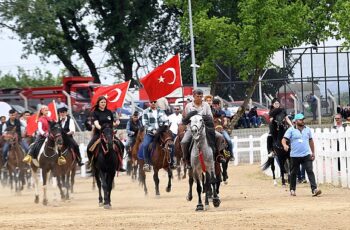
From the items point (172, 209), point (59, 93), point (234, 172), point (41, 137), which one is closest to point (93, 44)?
point (59, 93)

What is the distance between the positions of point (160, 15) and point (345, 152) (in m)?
46.5

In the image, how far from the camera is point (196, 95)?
74.3ft

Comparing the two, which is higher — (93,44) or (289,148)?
(93,44)

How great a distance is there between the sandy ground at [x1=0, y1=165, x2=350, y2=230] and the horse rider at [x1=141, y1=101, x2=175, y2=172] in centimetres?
94

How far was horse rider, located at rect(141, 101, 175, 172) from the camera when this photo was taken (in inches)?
1158

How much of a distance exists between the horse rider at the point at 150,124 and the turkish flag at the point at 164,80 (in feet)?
17.7

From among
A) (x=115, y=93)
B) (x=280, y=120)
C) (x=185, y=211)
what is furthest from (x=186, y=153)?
(x=115, y=93)

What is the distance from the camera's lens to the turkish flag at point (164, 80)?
1390 inches

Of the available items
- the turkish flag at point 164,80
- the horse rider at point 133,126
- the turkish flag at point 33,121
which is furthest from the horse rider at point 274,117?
the turkish flag at point 33,121

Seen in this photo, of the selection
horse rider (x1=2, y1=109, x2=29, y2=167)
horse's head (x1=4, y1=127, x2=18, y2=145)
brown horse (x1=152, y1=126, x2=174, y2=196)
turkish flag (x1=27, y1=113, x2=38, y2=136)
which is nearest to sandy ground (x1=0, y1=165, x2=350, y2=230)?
brown horse (x1=152, y1=126, x2=174, y2=196)

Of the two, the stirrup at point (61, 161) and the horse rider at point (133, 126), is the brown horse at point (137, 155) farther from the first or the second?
the stirrup at point (61, 161)

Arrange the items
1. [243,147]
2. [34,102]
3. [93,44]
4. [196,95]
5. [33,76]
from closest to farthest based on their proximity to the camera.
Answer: [196,95], [243,147], [34,102], [93,44], [33,76]

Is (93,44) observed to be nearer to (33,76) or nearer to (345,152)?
(33,76)

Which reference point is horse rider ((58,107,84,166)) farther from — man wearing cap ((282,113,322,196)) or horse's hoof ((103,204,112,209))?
man wearing cap ((282,113,322,196))
